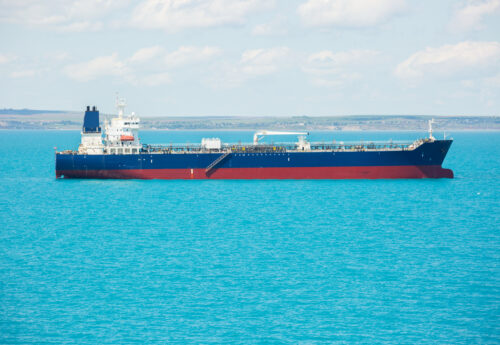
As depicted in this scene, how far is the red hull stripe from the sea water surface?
9.31 meters

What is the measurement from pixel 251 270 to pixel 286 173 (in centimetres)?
Answer: 4124

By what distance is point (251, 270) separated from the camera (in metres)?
38.7

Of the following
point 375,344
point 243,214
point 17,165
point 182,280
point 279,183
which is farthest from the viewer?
point 17,165

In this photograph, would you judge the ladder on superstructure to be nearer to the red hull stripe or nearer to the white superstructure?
the red hull stripe

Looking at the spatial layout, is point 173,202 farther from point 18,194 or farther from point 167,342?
point 167,342

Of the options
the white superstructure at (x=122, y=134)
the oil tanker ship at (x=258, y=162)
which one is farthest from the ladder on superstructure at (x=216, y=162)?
the white superstructure at (x=122, y=134)

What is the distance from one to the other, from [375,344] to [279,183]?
51.2 meters

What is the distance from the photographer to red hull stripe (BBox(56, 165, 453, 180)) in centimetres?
7788

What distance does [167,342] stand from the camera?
28.6m

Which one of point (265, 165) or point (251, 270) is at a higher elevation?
point (265, 165)

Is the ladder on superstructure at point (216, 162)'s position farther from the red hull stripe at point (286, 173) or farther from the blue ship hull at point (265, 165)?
the red hull stripe at point (286, 173)

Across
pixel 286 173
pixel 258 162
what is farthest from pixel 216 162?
pixel 286 173

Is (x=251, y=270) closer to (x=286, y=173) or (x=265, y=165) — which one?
(x=265, y=165)

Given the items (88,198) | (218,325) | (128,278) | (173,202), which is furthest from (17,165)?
(218,325)
